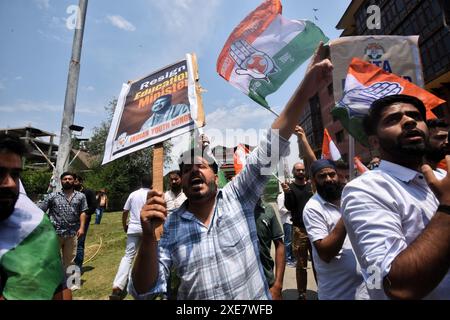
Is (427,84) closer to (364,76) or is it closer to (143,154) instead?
(364,76)

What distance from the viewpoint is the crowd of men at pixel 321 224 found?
3.70ft

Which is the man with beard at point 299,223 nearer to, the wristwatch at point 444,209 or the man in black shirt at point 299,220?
the man in black shirt at point 299,220

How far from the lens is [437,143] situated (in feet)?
8.54

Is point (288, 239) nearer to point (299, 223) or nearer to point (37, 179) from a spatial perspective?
point (299, 223)

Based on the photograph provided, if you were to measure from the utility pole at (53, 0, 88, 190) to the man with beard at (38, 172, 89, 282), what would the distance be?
95 centimetres

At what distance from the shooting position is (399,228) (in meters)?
1.24

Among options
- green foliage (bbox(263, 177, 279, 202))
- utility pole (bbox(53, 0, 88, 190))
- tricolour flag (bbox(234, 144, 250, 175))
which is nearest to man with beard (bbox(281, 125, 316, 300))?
tricolour flag (bbox(234, 144, 250, 175))

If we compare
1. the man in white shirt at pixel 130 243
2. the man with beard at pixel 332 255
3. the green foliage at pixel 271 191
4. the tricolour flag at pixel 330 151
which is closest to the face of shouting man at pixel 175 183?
the man in white shirt at pixel 130 243

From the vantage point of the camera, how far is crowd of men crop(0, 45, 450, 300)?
1.13m

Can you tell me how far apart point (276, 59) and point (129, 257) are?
3.80 metres

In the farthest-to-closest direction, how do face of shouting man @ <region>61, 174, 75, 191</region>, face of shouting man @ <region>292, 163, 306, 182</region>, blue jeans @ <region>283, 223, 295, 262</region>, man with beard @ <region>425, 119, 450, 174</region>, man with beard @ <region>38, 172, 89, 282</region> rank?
blue jeans @ <region>283, 223, 295, 262</region> → face of shouting man @ <region>61, 174, 75, 191</region> → face of shouting man @ <region>292, 163, 306, 182</region> → man with beard @ <region>38, 172, 89, 282</region> → man with beard @ <region>425, 119, 450, 174</region>

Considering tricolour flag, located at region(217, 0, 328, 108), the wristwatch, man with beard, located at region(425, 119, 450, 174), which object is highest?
tricolour flag, located at region(217, 0, 328, 108)

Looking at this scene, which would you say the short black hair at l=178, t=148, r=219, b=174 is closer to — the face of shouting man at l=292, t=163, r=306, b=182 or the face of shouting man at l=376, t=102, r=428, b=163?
the face of shouting man at l=376, t=102, r=428, b=163

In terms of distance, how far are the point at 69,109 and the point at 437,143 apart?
668cm
